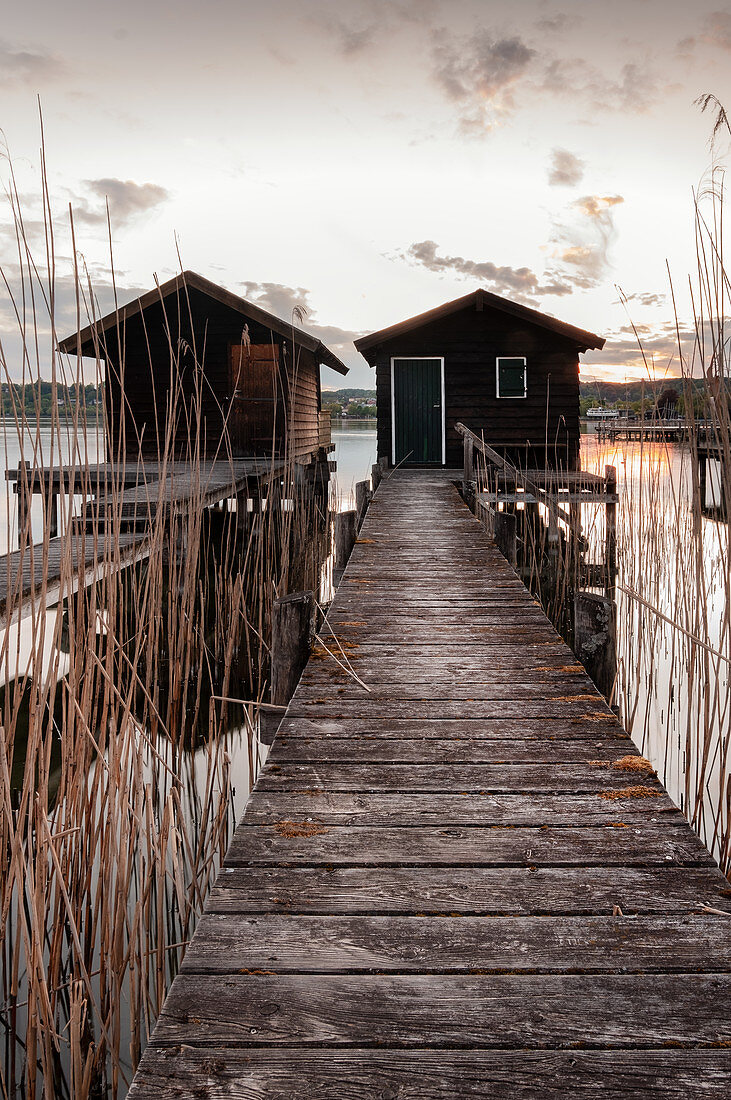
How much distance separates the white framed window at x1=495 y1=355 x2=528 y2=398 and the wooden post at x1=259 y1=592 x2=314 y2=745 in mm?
10964

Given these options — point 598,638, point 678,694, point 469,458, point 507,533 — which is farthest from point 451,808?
point 469,458

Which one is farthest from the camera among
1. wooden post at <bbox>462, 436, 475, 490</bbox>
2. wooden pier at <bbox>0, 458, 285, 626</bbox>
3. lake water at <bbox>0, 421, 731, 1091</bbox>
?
wooden post at <bbox>462, 436, 475, 490</bbox>

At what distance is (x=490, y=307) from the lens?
12500 millimetres

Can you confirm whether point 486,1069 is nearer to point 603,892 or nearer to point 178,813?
point 603,892

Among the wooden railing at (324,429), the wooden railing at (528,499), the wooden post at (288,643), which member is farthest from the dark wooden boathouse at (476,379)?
the wooden post at (288,643)

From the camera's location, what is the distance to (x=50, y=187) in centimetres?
171

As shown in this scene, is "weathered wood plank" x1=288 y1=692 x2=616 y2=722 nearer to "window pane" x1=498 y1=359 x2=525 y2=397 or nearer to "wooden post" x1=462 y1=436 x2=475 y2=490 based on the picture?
"wooden post" x1=462 y1=436 x2=475 y2=490

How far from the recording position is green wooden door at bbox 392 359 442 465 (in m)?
13.1

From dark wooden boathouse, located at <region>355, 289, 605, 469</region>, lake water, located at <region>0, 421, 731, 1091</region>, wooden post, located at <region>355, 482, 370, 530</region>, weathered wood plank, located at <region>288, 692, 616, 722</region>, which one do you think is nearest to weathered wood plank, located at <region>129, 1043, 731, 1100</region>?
weathered wood plank, located at <region>288, 692, 616, 722</region>

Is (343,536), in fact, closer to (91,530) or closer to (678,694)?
(91,530)

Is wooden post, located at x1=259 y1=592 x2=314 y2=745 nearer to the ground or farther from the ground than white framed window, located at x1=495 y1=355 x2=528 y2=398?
nearer to the ground

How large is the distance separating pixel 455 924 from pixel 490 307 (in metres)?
12.5

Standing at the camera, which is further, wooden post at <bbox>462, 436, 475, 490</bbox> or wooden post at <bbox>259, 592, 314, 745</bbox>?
wooden post at <bbox>462, 436, 475, 490</bbox>

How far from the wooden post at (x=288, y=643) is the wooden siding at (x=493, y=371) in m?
10.5
